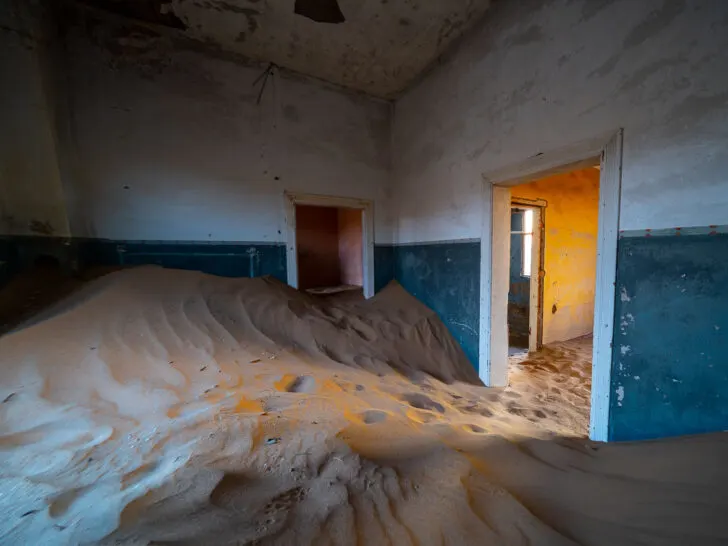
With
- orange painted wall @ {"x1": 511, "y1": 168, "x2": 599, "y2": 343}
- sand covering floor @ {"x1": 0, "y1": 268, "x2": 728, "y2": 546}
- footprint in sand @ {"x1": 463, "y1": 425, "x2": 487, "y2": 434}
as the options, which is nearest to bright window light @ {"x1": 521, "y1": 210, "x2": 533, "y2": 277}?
orange painted wall @ {"x1": 511, "y1": 168, "x2": 599, "y2": 343}

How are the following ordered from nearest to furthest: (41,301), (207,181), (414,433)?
1. (414,433)
2. (41,301)
3. (207,181)

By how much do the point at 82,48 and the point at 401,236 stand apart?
13.6 feet

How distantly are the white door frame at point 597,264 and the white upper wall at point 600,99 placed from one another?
0.07 meters

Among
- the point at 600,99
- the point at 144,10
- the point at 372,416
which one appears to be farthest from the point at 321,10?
the point at 372,416

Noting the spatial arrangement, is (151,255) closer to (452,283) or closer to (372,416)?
(372,416)

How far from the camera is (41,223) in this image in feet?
8.52

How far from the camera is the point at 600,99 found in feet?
6.70

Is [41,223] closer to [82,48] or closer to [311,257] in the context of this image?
[82,48]

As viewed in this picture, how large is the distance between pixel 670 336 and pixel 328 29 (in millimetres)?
3969

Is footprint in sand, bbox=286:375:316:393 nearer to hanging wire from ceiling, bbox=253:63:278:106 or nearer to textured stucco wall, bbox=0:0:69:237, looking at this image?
textured stucco wall, bbox=0:0:69:237

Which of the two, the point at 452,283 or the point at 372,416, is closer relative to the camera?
the point at 372,416

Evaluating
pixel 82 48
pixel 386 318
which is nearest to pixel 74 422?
pixel 386 318

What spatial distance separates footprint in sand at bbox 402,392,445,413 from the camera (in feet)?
6.91

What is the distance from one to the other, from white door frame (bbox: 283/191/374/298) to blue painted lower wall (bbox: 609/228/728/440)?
2.99 meters
